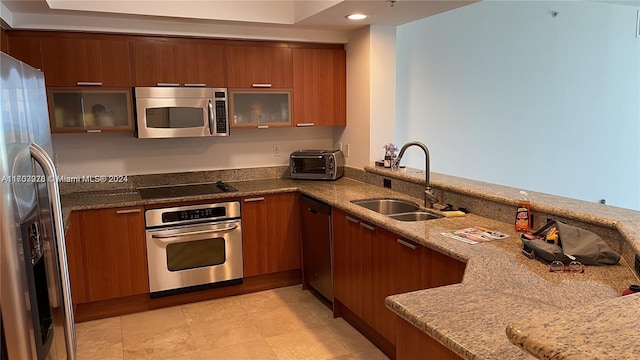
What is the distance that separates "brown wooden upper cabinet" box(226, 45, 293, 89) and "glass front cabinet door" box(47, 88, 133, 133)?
0.89m

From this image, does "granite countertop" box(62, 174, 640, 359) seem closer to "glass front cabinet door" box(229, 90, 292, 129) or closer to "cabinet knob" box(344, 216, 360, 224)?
"cabinet knob" box(344, 216, 360, 224)

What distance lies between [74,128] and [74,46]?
61 centimetres

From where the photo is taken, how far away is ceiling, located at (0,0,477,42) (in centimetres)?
331

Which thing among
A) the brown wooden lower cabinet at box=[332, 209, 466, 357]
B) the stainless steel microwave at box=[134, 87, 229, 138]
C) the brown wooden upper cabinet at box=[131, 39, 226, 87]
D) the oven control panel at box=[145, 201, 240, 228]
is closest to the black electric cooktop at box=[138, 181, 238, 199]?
the oven control panel at box=[145, 201, 240, 228]

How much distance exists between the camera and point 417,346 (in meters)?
1.58

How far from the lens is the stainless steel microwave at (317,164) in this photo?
4344 mm

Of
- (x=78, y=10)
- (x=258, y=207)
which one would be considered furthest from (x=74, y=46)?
(x=258, y=207)

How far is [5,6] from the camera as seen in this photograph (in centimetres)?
314

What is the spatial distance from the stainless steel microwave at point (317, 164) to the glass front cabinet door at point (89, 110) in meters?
1.48

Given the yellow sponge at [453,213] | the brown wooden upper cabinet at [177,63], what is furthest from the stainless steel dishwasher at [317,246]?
the brown wooden upper cabinet at [177,63]

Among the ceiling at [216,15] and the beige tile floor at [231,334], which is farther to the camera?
the ceiling at [216,15]

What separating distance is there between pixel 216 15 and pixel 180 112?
827 millimetres

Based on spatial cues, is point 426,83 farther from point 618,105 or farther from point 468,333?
point 468,333

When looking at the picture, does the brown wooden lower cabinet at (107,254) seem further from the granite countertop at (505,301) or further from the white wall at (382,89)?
the white wall at (382,89)
